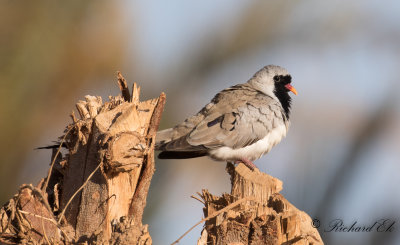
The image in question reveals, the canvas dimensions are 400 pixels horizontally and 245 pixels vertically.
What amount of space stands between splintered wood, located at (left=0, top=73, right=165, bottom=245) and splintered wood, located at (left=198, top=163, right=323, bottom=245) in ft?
2.02

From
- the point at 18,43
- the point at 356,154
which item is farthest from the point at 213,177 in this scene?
the point at 18,43

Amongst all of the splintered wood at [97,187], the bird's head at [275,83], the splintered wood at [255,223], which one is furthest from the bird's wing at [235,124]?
the splintered wood at [97,187]

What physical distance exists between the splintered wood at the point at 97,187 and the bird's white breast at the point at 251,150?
127 inches

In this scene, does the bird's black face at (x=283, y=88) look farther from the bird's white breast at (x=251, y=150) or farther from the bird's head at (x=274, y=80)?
the bird's white breast at (x=251, y=150)

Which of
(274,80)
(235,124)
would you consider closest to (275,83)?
(274,80)

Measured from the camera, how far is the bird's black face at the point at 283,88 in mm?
9133

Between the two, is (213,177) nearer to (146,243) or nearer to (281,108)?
(281,108)

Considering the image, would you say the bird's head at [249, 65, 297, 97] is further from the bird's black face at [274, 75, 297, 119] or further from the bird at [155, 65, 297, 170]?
the bird at [155, 65, 297, 170]

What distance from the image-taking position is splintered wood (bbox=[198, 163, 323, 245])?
495 centimetres

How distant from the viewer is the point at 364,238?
384 inches

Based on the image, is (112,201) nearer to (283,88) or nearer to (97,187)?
(97,187)

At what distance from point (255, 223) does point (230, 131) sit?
325 cm

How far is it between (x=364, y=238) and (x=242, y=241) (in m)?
5.30

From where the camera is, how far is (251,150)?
324 inches
